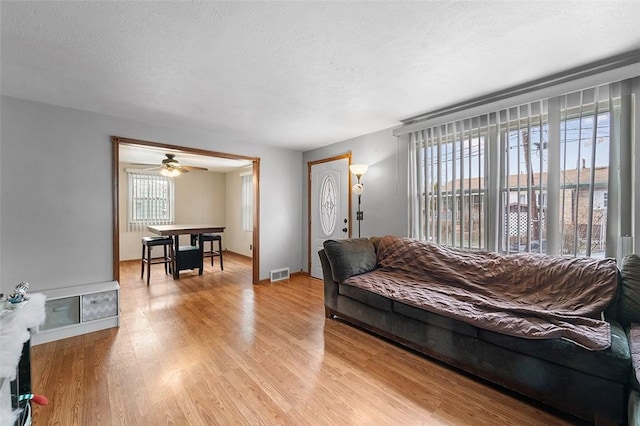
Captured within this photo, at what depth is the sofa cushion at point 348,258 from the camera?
9.49ft

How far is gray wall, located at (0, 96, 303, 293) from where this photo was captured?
103 inches

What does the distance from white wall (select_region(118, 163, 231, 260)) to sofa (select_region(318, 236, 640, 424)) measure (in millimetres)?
5183

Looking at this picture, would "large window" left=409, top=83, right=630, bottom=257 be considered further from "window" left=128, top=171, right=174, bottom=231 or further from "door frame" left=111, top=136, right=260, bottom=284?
"window" left=128, top=171, right=174, bottom=231

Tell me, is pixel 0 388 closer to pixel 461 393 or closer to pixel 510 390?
pixel 461 393

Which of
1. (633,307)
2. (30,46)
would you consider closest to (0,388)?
(30,46)

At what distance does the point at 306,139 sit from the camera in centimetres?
422

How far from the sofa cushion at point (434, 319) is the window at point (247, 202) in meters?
4.94

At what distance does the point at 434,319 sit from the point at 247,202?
5527mm

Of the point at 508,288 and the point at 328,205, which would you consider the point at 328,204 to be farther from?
the point at 508,288

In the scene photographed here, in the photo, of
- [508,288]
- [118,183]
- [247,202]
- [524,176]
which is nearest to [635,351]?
[508,288]

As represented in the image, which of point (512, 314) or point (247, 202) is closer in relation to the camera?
point (512, 314)

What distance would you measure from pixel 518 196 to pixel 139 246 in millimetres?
7242

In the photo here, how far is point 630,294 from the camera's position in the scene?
1.82m

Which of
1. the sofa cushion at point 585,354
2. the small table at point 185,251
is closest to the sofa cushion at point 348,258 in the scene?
the sofa cushion at point 585,354
